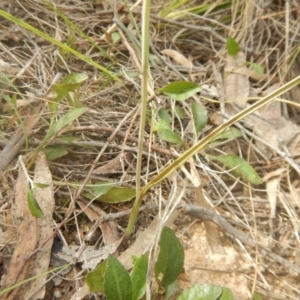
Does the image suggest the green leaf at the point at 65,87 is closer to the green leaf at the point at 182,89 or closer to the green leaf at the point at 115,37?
the green leaf at the point at 182,89

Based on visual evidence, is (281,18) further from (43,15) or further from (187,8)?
(43,15)

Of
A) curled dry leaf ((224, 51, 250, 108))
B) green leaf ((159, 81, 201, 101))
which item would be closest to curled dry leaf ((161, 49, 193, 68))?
curled dry leaf ((224, 51, 250, 108))

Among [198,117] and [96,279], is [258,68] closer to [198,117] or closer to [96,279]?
[198,117]

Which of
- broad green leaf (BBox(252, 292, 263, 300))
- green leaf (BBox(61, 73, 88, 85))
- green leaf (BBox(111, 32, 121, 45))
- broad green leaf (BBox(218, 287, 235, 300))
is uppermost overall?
green leaf (BBox(61, 73, 88, 85))

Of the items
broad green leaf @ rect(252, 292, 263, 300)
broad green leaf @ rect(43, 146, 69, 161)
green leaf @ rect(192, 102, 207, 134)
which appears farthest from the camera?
green leaf @ rect(192, 102, 207, 134)

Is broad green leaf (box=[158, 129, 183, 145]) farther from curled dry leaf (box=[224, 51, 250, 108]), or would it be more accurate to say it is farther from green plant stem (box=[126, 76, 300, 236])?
curled dry leaf (box=[224, 51, 250, 108])

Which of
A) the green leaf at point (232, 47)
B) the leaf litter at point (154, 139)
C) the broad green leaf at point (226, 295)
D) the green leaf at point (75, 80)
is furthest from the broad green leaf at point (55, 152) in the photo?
the green leaf at point (232, 47)

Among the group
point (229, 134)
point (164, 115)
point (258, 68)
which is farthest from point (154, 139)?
point (258, 68)
